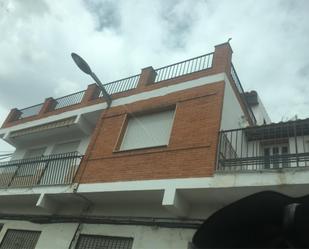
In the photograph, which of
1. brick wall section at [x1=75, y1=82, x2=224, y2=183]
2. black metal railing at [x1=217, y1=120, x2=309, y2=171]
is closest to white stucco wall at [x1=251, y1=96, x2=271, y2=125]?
black metal railing at [x1=217, y1=120, x2=309, y2=171]

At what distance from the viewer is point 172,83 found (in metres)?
9.95

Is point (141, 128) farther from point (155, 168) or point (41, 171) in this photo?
point (41, 171)

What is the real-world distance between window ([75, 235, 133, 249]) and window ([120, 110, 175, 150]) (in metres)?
2.31

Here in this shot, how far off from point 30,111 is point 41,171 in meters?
5.07

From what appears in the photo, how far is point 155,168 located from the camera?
7.97m


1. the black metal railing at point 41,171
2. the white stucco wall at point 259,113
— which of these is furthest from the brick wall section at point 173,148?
the white stucco wall at point 259,113

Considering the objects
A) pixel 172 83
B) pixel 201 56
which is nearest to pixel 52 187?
pixel 172 83

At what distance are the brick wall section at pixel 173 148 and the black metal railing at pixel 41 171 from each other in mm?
831

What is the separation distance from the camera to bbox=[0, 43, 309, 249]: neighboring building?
23.5 ft

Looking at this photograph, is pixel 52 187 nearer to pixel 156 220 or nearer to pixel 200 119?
pixel 156 220

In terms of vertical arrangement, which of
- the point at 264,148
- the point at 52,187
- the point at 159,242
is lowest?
the point at 159,242

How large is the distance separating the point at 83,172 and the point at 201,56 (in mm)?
4696

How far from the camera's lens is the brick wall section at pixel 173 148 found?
760cm

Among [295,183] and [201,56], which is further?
[201,56]
